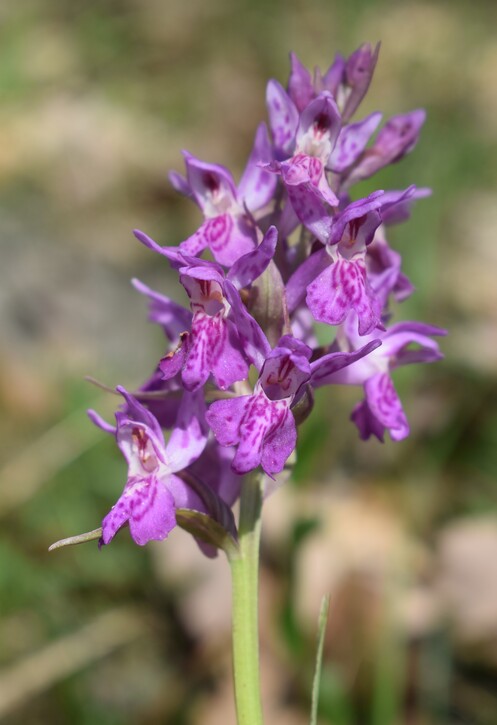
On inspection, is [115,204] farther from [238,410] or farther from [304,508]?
[238,410]

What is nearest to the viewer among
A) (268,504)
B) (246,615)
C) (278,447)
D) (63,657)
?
(278,447)

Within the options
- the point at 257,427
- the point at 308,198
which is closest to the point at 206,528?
the point at 257,427

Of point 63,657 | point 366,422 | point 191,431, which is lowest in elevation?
point 63,657

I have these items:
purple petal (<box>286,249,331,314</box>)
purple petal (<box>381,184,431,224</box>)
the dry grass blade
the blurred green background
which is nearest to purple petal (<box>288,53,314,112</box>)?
purple petal (<box>381,184,431,224</box>)

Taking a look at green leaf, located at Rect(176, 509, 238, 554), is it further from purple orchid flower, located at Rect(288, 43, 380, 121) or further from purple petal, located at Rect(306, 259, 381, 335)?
purple orchid flower, located at Rect(288, 43, 380, 121)

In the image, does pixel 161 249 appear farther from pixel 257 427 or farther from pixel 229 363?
pixel 257 427

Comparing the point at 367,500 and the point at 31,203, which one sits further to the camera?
the point at 31,203

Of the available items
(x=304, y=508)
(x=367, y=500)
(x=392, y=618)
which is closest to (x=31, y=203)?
(x=367, y=500)
